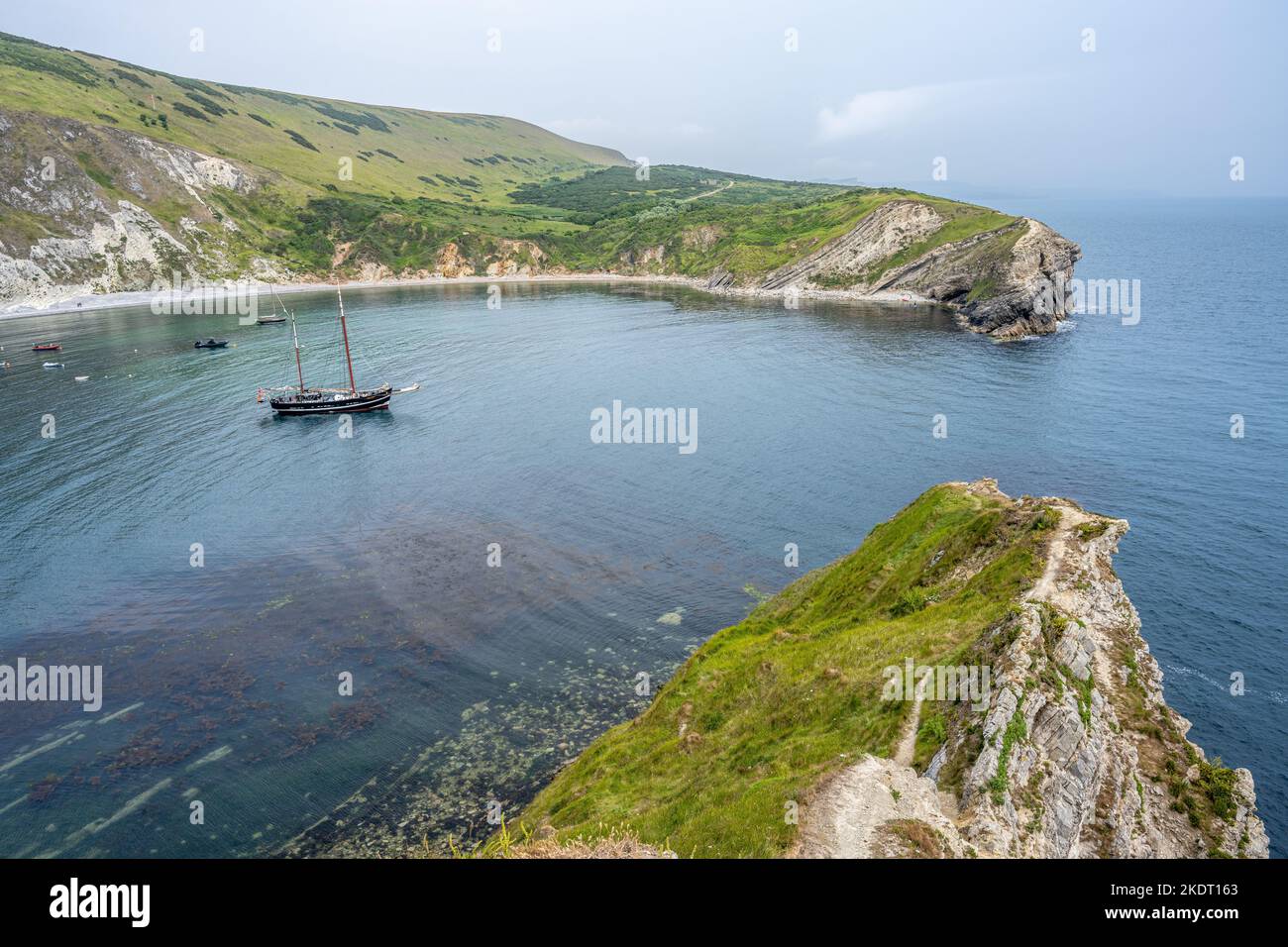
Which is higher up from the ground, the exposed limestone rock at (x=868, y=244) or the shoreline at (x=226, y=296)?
the exposed limestone rock at (x=868, y=244)

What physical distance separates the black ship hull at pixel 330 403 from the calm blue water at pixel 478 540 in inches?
131

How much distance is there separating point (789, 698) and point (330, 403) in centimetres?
8044

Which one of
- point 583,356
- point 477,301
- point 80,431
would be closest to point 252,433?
point 80,431

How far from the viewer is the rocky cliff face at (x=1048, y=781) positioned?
18.9 m

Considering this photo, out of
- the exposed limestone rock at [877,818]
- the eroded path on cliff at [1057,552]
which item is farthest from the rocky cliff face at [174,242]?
the exposed limestone rock at [877,818]

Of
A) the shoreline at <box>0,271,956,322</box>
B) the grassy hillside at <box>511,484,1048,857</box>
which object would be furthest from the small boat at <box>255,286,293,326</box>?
the grassy hillside at <box>511,484,1048,857</box>

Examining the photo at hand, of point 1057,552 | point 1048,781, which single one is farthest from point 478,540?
point 1048,781

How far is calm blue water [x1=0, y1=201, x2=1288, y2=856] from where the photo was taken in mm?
33312

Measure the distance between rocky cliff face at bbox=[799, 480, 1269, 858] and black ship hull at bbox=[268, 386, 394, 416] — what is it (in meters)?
82.6

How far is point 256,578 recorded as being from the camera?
4972cm

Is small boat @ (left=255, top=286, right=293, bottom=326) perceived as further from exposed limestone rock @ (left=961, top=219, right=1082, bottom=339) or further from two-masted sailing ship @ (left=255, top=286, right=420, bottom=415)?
exposed limestone rock @ (left=961, top=219, right=1082, bottom=339)

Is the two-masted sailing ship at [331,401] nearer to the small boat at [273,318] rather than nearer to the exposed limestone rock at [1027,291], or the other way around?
the small boat at [273,318]
